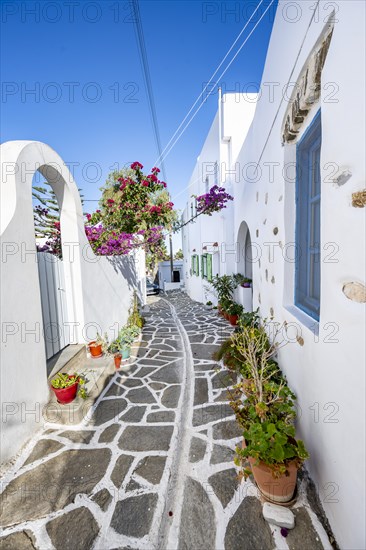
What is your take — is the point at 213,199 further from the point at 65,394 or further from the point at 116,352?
the point at 65,394

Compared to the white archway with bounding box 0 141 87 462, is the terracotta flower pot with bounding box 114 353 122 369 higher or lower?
lower

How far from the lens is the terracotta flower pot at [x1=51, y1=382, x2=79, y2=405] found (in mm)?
3047

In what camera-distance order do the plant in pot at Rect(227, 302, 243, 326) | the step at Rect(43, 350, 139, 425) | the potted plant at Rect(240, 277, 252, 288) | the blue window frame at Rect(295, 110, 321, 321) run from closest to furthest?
the blue window frame at Rect(295, 110, 321, 321) < the step at Rect(43, 350, 139, 425) < the potted plant at Rect(240, 277, 252, 288) < the plant in pot at Rect(227, 302, 243, 326)

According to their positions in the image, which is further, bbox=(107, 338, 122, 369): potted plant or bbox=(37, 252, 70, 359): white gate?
bbox=(107, 338, 122, 369): potted plant

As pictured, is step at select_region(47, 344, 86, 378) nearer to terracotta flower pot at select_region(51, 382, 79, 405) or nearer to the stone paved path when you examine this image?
terracotta flower pot at select_region(51, 382, 79, 405)

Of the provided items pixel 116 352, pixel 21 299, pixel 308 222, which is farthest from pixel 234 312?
pixel 21 299

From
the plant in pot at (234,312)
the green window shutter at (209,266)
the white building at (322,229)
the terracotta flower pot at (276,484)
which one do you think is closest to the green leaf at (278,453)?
the terracotta flower pot at (276,484)

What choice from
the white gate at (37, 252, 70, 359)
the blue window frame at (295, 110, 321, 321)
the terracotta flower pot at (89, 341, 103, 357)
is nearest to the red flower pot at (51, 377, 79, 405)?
the white gate at (37, 252, 70, 359)

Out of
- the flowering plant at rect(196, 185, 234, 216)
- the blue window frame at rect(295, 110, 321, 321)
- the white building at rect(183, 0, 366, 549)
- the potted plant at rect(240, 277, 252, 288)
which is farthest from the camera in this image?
the flowering plant at rect(196, 185, 234, 216)

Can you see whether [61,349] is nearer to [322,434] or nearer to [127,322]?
[127,322]

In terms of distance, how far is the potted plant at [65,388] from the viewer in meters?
3.05

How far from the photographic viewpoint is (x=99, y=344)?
442 cm

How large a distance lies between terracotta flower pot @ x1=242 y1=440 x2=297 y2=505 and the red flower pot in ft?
7.59

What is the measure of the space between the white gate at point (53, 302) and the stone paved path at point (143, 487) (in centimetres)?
121
